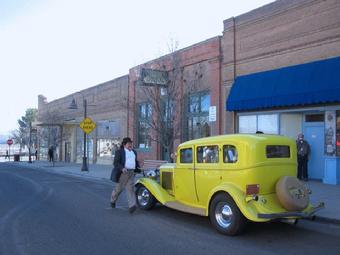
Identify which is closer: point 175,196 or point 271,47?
point 175,196

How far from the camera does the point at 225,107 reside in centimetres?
2012

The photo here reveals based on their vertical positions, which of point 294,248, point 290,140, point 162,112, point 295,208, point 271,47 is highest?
point 271,47

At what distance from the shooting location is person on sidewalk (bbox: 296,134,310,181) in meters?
16.2

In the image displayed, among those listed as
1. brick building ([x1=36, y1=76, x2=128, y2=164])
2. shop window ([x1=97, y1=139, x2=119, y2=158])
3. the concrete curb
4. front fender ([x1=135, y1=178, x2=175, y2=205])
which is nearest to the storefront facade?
the concrete curb

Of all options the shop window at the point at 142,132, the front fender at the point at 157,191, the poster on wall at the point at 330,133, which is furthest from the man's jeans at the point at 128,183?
the shop window at the point at 142,132

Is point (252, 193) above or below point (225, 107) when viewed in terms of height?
below

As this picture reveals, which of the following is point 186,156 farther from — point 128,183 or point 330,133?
point 330,133

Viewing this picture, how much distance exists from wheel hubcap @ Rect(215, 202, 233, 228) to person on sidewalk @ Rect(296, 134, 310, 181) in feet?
28.3

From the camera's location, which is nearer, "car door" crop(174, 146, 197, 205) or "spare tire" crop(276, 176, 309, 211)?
"spare tire" crop(276, 176, 309, 211)

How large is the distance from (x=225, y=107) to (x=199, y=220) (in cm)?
1101

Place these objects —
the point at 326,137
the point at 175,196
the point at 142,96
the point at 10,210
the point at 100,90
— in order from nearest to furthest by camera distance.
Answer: the point at 175,196
the point at 10,210
the point at 326,137
the point at 142,96
the point at 100,90

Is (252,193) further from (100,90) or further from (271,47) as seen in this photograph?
(100,90)

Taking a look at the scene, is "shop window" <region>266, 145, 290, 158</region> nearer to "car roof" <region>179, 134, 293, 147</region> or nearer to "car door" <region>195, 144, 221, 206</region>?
"car roof" <region>179, 134, 293, 147</region>

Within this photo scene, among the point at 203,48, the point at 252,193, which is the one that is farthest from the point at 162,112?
the point at 252,193
